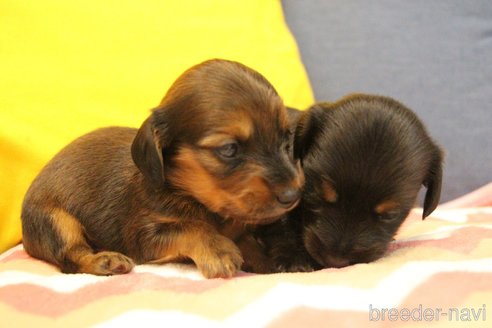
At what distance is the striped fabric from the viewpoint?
1629mm

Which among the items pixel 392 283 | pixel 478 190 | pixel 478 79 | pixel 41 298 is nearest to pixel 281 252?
pixel 392 283

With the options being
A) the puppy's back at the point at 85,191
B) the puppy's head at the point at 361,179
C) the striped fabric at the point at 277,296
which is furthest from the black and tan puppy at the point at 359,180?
the puppy's back at the point at 85,191

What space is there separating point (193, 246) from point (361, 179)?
70 centimetres

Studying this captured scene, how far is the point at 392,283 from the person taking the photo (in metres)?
1.80

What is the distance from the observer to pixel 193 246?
2.15m

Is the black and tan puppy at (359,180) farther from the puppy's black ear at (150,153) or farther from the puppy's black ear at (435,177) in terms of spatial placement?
the puppy's black ear at (150,153)

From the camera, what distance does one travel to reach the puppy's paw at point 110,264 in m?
2.14

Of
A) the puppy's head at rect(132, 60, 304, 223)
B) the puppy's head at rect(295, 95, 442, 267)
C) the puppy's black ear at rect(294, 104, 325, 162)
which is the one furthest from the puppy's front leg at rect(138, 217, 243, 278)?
the puppy's black ear at rect(294, 104, 325, 162)

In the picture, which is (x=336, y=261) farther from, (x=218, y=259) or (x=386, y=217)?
(x=218, y=259)

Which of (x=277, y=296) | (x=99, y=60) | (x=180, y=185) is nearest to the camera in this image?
(x=277, y=296)

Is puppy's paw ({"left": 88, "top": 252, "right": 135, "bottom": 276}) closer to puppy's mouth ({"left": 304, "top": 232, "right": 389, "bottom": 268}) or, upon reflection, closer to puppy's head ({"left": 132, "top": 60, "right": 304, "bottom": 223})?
puppy's head ({"left": 132, "top": 60, "right": 304, "bottom": 223})

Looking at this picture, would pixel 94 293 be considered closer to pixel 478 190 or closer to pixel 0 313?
pixel 0 313

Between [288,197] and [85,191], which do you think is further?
[85,191]

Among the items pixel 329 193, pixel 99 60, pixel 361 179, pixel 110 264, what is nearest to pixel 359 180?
pixel 361 179
